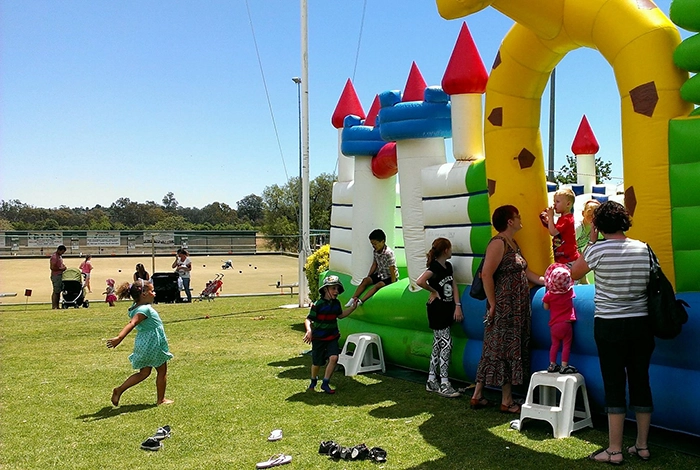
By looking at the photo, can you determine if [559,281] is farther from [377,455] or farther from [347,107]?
[347,107]

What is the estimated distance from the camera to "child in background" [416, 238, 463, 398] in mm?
6008

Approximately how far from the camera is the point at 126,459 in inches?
172

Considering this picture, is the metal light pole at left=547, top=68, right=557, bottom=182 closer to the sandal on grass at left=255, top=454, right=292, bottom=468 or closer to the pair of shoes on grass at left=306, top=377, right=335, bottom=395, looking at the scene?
the pair of shoes on grass at left=306, top=377, right=335, bottom=395

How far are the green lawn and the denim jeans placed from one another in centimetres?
36

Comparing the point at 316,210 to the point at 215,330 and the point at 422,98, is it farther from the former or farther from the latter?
the point at 422,98

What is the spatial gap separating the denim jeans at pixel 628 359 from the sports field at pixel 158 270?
17.2 m

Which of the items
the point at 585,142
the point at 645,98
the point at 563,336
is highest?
the point at 585,142

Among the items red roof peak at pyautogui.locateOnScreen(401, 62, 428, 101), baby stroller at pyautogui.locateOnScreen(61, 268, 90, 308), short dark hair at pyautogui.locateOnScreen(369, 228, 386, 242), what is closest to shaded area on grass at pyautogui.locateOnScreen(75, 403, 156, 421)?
short dark hair at pyautogui.locateOnScreen(369, 228, 386, 242)

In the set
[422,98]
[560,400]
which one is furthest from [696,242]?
[422,98]

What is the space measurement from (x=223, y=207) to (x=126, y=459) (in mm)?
100353

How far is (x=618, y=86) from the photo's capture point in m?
4.83

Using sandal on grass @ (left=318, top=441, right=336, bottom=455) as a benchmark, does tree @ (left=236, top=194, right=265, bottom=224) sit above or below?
above

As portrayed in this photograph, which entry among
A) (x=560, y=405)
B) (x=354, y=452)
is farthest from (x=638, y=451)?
(x=354, y=452)

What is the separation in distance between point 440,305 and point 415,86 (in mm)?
2448
